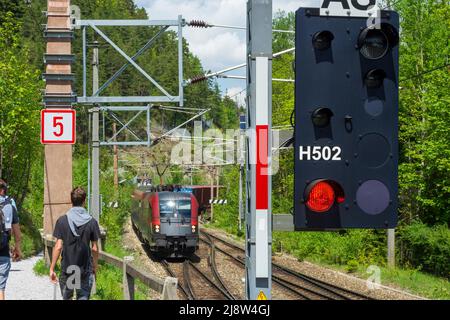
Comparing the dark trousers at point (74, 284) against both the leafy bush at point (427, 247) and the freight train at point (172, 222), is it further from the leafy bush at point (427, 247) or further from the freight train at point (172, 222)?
the leafy bush at point (427, 247)

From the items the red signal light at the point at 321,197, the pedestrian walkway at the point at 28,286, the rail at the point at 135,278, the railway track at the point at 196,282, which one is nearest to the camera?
the red signal light at the point at 321,197

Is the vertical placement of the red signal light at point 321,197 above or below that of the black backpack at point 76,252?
above

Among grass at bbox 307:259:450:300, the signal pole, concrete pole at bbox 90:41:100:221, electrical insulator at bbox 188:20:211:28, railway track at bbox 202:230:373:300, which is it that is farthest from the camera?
concrete pole at bbox 90:41:100:221

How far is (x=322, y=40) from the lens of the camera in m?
4.30

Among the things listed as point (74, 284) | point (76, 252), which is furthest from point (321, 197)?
point (74, 284)

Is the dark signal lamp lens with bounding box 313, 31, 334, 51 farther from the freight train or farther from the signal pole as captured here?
the freight train

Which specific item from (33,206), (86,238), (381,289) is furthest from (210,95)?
(86,238)

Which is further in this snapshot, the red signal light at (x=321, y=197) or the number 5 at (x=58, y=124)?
the number 5 at (x=58, y=124)

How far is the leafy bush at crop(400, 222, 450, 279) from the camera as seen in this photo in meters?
26.4

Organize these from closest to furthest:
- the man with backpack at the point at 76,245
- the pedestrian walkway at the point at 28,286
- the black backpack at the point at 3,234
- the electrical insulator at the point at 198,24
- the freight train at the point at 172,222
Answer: the man with backpack at the point at 76,245
the black backpack at the point at 3,234
the pedestrian walkway at the point at 28,286
the electrical insulator at the point at 198,24
the freight train at the point at 172,222

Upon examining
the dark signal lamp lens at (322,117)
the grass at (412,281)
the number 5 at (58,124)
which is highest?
the number 5 at (58,124)

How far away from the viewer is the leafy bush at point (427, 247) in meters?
26.4

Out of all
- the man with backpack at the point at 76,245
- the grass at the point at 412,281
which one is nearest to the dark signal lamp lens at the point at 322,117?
the man with backpack at the point at 76,245

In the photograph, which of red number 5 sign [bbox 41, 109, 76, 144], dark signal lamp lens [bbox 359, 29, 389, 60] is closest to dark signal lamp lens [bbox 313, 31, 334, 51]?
dark signal lamp lens [bbox 359, 29, 389, 60]
